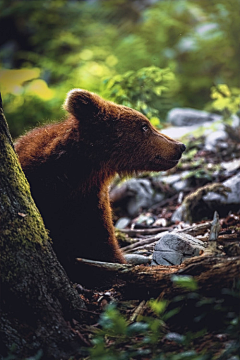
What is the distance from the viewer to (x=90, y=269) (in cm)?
386

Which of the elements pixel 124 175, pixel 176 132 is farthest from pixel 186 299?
pixel 176 132

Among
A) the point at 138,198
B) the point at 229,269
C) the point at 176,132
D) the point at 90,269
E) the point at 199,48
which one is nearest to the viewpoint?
the point at 229,269

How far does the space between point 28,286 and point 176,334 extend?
3.31 ft

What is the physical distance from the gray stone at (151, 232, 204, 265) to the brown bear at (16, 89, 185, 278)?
566 mm

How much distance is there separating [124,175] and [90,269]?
1220mm

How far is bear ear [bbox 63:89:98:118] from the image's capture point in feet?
13.7

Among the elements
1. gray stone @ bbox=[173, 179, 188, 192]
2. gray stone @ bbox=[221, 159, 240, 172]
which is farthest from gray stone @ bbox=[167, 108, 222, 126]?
gray stone @ bbox=[173, 179, 188, 192]

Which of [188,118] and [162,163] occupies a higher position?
[162,163]

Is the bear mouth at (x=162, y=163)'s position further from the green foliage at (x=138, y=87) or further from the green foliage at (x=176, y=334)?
the green foliage at (x=176, y=334)

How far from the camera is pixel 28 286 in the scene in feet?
9.32

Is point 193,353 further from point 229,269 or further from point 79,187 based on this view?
point 79,187

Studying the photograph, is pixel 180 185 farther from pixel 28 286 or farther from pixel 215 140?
pixel 28 286

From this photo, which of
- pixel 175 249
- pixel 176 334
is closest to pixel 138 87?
pixel 175 249

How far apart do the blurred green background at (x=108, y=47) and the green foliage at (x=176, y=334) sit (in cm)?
791
